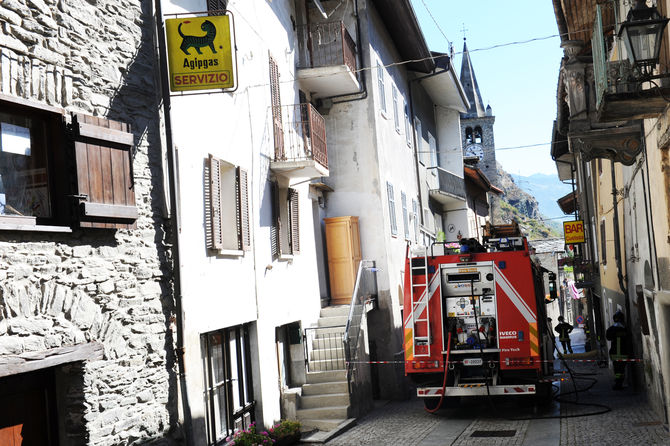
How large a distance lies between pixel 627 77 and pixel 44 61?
22.1ft

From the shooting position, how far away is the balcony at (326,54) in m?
18.3

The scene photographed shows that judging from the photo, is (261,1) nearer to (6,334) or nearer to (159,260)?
(159,260)

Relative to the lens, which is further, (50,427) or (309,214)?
(309,214)

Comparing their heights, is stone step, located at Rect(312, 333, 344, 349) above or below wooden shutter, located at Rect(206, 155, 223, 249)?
below

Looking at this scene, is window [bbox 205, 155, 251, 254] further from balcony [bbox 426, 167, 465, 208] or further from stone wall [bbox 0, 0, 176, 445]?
balcony [bbox 426, 167, 465, 208]

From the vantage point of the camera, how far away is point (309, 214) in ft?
58.4

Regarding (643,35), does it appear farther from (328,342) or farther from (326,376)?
(328,342)

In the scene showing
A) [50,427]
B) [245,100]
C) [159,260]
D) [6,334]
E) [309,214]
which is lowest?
[50,427]

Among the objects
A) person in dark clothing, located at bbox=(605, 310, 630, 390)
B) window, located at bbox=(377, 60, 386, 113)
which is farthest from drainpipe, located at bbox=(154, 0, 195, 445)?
window, located at bbox=(377, 60, 386, 113)

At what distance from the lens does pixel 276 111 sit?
15.5m

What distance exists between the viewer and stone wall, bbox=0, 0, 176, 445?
728cm

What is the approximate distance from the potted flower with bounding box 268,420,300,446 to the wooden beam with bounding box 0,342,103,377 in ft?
16.5

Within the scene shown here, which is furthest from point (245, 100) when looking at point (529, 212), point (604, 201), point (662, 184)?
point (529, 212)

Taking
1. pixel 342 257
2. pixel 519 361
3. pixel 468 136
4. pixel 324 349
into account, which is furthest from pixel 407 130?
pixel 468 136
